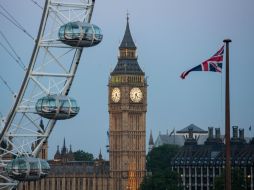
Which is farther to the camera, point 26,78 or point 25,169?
point 25,169

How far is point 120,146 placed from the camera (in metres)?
185

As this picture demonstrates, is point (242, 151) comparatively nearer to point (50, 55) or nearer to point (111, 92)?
point (111, 92)

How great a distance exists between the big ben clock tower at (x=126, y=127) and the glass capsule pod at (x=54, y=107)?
109 m

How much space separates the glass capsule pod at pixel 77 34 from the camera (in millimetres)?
72062

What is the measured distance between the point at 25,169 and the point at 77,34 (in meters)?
7.26

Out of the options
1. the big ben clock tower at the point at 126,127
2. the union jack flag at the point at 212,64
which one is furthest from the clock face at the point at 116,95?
the union jack flag at the point at 212,64

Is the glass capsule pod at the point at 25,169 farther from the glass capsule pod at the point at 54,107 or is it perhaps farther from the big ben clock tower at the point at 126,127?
the big ben clock tower at the point at 126,127

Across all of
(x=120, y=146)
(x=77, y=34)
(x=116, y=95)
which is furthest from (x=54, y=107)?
(x=116, y=95)

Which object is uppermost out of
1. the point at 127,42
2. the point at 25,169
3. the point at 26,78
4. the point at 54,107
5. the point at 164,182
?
the point at 127,42

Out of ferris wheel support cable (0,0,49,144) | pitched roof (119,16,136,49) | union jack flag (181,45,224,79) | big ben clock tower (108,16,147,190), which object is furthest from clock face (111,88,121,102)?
union jack flag (181,45,224,79)

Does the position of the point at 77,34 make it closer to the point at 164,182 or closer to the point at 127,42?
the point at 164,182

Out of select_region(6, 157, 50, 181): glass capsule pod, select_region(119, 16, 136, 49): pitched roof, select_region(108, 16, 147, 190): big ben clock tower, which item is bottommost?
select_region(6, 157, 50, 181): glass capsule pod

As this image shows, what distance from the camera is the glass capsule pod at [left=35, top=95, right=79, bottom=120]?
72.5 metres

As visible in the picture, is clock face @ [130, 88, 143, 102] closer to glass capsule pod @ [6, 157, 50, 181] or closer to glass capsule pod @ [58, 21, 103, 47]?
glass capsule pod @ [6, 157, 50, 181]
